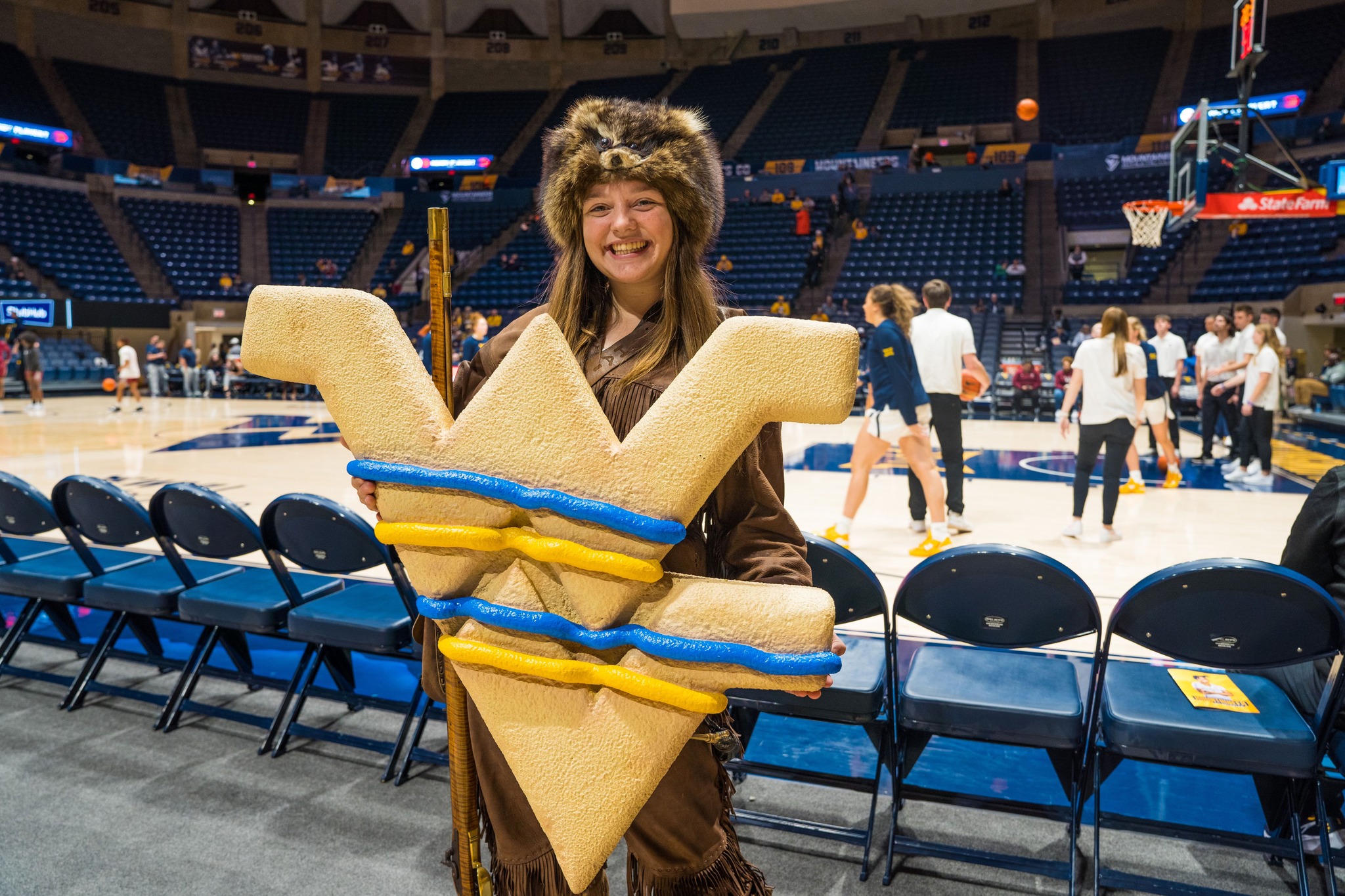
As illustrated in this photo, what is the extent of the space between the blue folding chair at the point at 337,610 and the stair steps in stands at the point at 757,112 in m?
21.4

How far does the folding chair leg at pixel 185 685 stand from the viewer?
110 inches

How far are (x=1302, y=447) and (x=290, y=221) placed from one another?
23110 millimetres

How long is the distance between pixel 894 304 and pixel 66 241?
22401mm

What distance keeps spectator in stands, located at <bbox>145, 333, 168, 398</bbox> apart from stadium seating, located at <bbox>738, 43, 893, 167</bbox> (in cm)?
1390

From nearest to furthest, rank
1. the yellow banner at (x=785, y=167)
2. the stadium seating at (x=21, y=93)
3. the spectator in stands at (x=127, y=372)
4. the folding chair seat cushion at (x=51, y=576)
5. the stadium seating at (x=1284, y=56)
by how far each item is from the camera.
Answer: the folding chair seat cushion at (x=51, y=576)
the spectator in stands at (x=127, y=372)
the stadium seating at (x=1284, y=56)
the yellow banner at (x=785, y=167)
the stadium seating at (x=21, y=93)

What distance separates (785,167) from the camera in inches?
827

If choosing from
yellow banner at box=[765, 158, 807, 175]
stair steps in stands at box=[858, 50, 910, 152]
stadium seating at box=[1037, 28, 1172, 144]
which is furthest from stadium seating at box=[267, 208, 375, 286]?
stadium seating at box=[1037, 28, 1172, 144]

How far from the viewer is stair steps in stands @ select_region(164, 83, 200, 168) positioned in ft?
79.2

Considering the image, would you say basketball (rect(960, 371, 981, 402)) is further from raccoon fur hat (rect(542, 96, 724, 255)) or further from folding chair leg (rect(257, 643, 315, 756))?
raccoon fur hat (rect(542, 96, 724, 255))

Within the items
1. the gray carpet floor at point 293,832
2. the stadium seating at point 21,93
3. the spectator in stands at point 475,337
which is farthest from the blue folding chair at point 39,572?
the stadium seating at point 21,93

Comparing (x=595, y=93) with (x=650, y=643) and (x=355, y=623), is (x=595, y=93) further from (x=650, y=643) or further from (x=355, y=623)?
(x=650, y=643)

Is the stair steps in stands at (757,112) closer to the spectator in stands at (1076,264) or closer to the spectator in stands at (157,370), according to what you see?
the spectator in stands at (1076,264)

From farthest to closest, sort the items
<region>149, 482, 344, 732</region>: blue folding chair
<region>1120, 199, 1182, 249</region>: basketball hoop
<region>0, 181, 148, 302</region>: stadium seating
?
<region>0, 181, 148, 302</region>: stadium seating → <region>1120, 199, 1182, 249</region>: basketball hoop → <region>149, 482, 344, 732</region>: blue folding chair

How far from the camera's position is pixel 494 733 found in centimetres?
117
